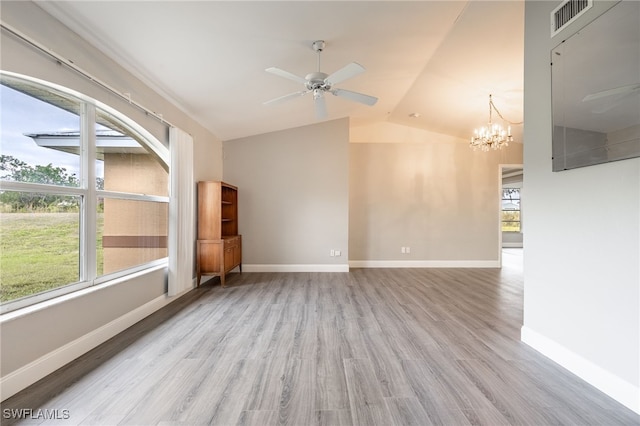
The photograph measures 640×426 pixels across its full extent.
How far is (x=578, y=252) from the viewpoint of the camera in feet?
6.36

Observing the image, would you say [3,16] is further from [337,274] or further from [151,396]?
[337,274]

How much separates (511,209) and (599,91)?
1013 cm

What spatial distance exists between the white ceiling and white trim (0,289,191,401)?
8.52ft

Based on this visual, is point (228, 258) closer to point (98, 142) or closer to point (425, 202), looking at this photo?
point (98, 142)

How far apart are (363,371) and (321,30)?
3.16m

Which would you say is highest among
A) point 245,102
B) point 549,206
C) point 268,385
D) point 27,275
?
point 245,102

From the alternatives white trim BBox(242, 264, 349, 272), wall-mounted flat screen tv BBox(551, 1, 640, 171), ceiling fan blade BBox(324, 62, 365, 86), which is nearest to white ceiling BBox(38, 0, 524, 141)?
ceiling fan blade BBox(324, 62, 365, 86)

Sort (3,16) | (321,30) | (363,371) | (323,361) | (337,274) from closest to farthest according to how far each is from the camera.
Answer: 1. (3,16)
2. (363,371)
3. (323,361)
4. (321,30)
5. (337,274)

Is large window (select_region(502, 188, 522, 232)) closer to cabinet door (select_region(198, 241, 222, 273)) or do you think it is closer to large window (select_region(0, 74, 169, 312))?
cabinet door (select_region(198, 241, 222, 273))

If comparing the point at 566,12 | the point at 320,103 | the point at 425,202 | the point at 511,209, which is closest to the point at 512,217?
the point at 511,209

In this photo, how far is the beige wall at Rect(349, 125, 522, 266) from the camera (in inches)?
235

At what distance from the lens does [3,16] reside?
5.41 feet

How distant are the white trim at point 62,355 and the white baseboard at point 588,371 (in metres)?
3.93

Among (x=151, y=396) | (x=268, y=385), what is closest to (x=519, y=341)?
(x=268, y=385)
